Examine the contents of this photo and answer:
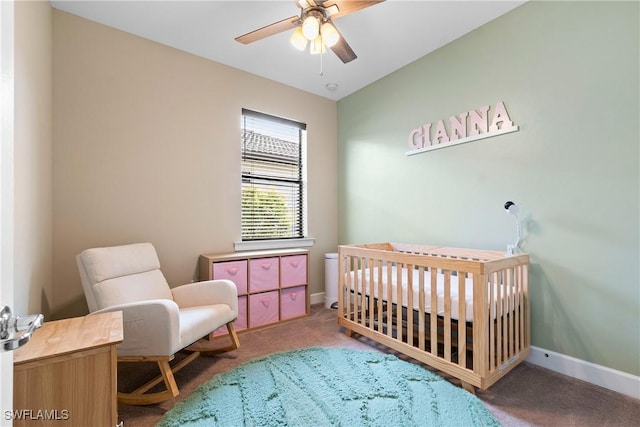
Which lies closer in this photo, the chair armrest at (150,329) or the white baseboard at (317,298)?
the chair armrest at (150,329)

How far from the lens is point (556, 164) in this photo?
1.90m

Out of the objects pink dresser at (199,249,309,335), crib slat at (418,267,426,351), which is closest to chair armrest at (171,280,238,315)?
pink dresser at (199,249,309,335)

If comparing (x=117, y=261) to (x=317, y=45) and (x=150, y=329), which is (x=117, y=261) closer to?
(x=150, y=329)

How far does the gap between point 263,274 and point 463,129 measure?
7.25ft

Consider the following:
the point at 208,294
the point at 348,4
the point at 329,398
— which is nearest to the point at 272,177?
the point at 208,294

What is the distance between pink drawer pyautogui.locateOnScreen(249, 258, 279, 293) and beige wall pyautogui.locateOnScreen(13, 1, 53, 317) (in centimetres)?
143

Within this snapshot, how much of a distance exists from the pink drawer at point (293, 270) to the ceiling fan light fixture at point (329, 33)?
6.29 feet

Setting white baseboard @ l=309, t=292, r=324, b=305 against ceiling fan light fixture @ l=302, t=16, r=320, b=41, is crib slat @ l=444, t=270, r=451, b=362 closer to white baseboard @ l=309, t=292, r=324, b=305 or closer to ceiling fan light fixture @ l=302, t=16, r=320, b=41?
ceiling fan light fixture @ l=302, t=16, r=320, b=41

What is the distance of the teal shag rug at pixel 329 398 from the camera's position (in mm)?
1415

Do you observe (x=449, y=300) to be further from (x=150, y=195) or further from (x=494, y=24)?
(x=150, y=195)

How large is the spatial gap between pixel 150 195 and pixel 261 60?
1634 mm

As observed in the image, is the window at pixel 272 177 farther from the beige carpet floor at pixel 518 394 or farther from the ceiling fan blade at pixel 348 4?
the ceiling fan blade at pixel 348 4

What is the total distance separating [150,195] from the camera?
7.88 feet

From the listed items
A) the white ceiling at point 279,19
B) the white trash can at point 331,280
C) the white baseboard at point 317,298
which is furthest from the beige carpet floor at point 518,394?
the white ceiling at point 279,19
